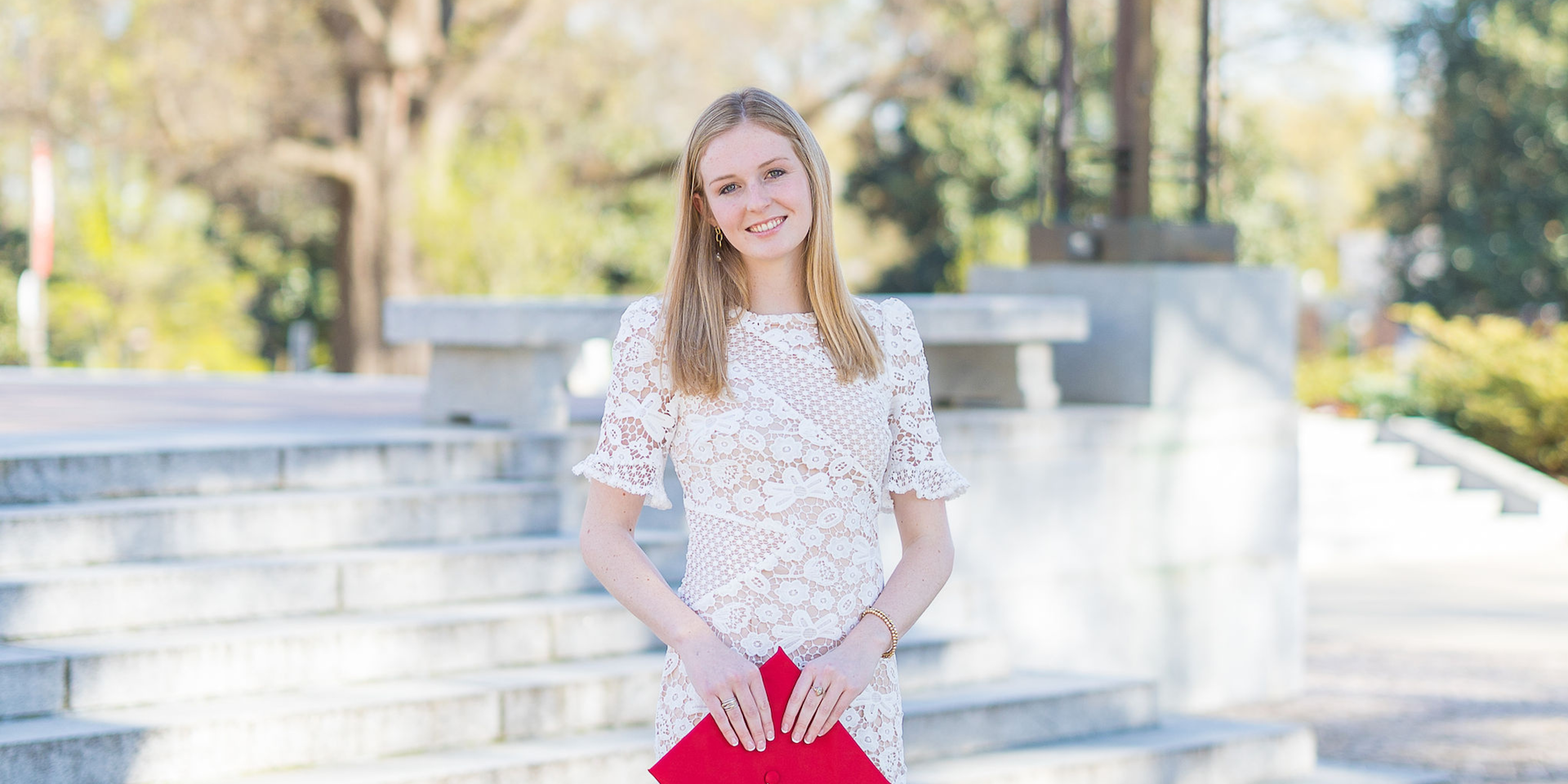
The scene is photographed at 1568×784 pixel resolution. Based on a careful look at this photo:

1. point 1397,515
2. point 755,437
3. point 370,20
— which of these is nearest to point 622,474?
point 755,437

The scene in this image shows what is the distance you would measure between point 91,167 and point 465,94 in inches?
475

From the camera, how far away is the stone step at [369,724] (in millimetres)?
4164

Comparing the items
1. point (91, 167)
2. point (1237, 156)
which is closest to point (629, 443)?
point (1237, 156)

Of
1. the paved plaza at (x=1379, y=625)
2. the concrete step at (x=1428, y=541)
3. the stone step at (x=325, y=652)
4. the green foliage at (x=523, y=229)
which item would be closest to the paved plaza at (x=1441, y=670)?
the paved plaza at (x=1379, y=625)

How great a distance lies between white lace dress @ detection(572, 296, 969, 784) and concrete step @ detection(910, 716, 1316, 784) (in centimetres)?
261

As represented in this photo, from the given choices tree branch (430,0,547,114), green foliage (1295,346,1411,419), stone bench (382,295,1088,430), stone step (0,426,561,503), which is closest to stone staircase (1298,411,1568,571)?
green foliage (1295,346,1411,419)

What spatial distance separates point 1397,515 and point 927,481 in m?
11.0

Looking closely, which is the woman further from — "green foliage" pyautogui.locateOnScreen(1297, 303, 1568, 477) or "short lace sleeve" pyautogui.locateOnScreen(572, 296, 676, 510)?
"green foliage" pyautogui.locateOnScreen(1297, 303, 1568, 477)

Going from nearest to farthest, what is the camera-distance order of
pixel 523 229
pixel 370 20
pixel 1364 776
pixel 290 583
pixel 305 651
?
1. pixel 305 651
2. pixel 290 583
3. pixel 1364 776
4. pixel 370 20
5. pixel 523 229

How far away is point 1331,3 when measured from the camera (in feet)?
84.4

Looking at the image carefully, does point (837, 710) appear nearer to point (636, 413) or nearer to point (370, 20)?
point (636, 413)

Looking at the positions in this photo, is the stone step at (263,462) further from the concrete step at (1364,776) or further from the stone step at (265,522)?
the concrete step at (1364,776)

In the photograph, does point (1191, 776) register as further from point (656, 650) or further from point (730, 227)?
point (730, 227)

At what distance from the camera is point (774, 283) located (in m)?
2.59
